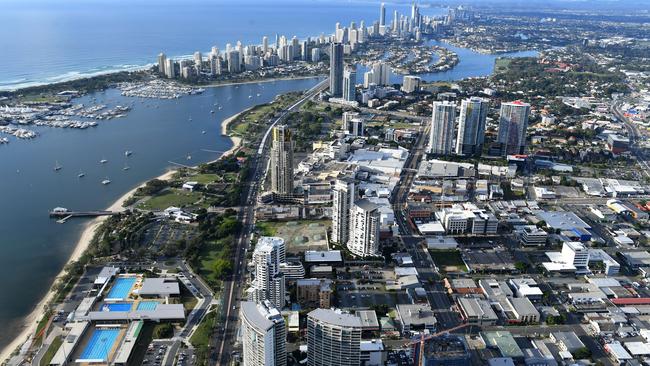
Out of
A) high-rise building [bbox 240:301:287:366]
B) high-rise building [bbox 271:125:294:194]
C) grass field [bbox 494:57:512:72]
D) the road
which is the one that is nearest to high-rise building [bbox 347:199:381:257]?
the road

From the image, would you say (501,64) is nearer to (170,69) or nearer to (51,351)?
(170,69)

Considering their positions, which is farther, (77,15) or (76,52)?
(77,15)

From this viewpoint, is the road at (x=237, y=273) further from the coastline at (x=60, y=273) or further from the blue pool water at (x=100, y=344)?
the coastline at (x=60, y=273)

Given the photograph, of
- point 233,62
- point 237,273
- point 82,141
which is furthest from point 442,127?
point 233,62

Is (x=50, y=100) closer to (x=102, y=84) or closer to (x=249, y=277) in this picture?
(x=102, y=84)

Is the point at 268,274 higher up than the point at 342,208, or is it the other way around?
the point at 342,208

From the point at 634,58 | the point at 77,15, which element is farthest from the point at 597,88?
the point at 77,15
